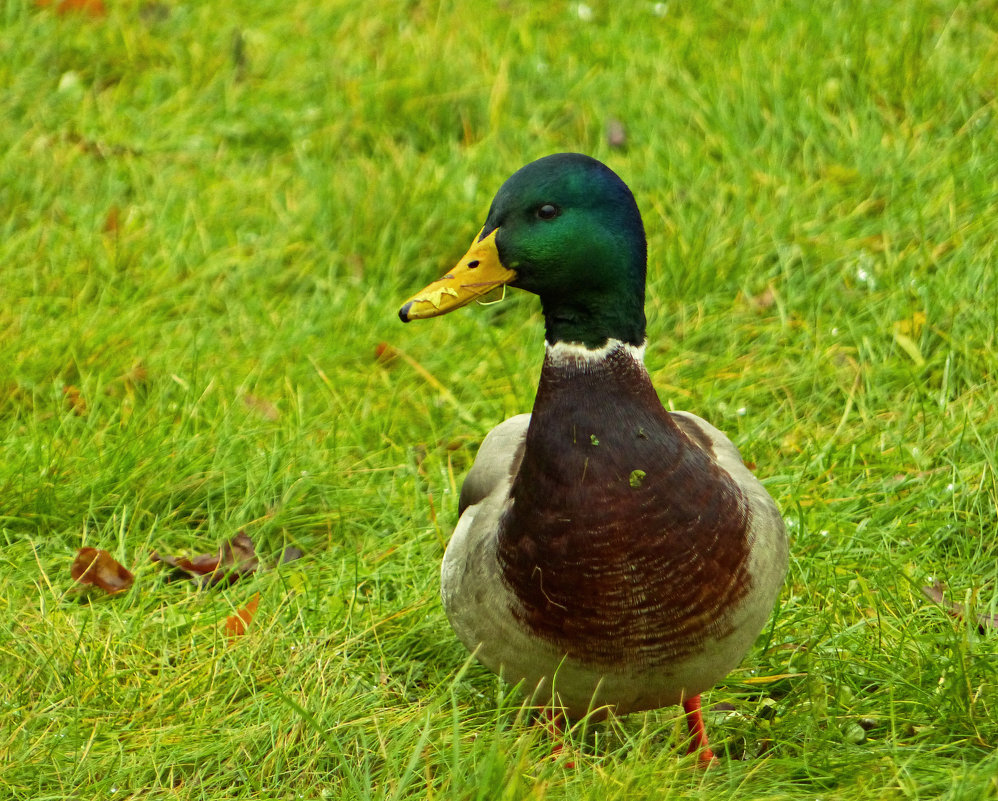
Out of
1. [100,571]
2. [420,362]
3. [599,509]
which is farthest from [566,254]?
[420,362]

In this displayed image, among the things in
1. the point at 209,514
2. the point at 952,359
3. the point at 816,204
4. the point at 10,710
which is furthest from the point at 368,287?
the point at 10,710

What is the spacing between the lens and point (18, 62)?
5574mm

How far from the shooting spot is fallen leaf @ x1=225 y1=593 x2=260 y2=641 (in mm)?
3094

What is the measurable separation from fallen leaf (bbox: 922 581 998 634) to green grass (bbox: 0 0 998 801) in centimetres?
6

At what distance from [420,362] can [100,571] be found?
133cm

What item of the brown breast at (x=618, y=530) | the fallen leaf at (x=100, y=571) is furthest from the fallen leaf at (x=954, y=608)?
the fallen leaf at (x=100, y=571)

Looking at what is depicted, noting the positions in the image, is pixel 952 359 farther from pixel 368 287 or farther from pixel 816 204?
pixel 368 287

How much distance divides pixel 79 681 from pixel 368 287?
206 cm

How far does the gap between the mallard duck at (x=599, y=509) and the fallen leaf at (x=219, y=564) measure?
2.91 feet

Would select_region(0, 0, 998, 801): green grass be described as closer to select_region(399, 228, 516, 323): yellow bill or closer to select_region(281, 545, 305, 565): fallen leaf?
select_region(281, 545, 305, 565): fallen leaf

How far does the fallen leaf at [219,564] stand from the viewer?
337 centimetres

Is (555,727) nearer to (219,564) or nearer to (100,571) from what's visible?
(219,564)

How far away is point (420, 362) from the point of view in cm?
426

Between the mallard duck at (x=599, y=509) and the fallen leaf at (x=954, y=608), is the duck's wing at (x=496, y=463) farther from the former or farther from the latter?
the fallen leaf at (x=954, y=608)
